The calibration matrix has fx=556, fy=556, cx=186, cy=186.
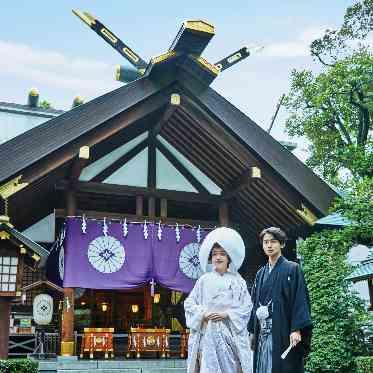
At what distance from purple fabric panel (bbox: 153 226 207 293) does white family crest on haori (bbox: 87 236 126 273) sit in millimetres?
784

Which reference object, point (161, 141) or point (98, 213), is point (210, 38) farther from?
point (98, 213)

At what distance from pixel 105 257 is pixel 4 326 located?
136 inches

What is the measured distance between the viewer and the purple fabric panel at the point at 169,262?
12.1 m

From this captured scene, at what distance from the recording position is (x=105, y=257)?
11664 millimetres

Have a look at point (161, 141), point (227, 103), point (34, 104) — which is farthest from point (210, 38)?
point (34, 104)

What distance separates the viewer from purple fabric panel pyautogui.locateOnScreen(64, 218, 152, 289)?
11.4m

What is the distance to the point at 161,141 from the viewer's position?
1290 cm

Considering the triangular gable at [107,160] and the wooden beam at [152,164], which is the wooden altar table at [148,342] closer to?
the wooden beam at [152,164]

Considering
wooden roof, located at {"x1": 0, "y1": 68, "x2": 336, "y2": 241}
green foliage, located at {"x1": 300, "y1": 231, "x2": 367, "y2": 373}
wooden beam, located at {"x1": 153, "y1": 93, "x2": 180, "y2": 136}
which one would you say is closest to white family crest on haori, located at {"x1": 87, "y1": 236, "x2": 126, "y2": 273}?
wooden roof, located at {"x1": 0, "y1": 68, "x2": 336, "y2": 241}

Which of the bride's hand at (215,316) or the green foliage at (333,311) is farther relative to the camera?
the green foliage at (333,311)

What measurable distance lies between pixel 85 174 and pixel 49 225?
5.47 ft

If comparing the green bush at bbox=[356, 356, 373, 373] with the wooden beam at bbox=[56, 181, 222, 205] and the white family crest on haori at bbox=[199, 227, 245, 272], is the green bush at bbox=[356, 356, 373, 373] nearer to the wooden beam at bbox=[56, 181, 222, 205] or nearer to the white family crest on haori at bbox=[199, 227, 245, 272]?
the wooden beam at bbox=[56, 181, 222, 205]

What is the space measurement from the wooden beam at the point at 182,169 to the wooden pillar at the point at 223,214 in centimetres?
47

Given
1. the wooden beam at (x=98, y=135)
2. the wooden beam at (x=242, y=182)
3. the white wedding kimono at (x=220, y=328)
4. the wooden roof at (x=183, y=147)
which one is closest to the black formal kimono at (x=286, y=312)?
the white wedding kimono at (x=220, y=328)
